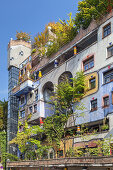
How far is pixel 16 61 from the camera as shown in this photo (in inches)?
1540

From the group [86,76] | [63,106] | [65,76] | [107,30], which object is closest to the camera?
[107,30]

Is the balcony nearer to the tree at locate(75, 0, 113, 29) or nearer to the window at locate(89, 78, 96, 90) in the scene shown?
the tree at locate(75, 0, 113, 29)

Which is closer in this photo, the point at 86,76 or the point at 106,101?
the point at 106,101

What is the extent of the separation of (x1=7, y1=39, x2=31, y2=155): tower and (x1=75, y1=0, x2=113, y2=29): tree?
1301cm

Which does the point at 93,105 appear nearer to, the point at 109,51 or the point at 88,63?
the point at 88,63

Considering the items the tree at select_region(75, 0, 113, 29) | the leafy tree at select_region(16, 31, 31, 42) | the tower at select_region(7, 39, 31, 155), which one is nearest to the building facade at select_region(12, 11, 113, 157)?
the tree at select_region(75, 0, 113, 29)

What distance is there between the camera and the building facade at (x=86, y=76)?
2228 cm

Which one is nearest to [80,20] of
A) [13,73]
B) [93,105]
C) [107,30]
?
[107,30]

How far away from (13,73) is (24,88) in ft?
20.4

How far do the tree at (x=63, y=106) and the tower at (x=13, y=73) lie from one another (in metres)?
10.7

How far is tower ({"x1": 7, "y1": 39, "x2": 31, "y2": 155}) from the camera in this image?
36.0m

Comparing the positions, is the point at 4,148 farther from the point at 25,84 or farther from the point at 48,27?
the point at 48,27

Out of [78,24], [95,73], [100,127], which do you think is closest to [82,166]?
[100,127]

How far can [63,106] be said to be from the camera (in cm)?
2536
